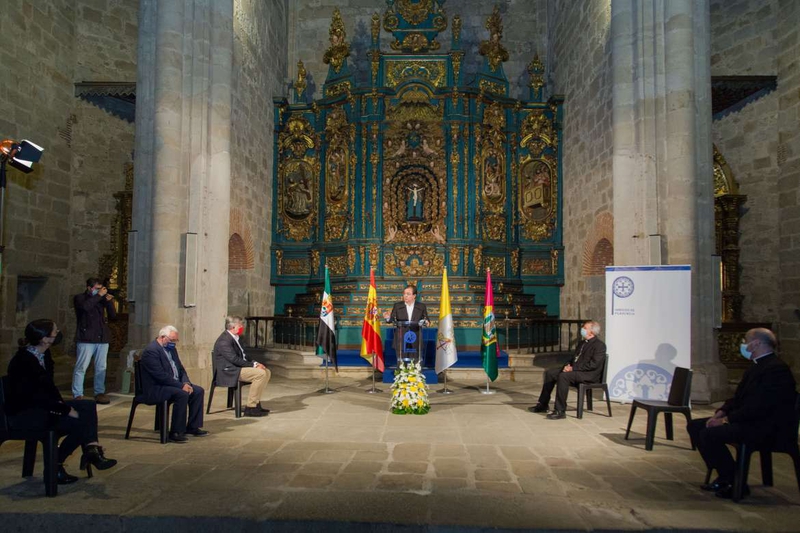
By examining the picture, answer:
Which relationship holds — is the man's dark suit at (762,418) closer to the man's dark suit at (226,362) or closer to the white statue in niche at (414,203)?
the man's dark suit at (226,362)

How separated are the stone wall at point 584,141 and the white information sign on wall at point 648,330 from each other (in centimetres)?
405

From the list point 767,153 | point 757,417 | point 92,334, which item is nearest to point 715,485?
point 757,417

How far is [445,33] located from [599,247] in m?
7.80

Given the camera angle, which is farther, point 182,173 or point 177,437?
point 182,173

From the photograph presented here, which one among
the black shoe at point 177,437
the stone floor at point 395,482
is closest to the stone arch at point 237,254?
the stone floor at point 395,482

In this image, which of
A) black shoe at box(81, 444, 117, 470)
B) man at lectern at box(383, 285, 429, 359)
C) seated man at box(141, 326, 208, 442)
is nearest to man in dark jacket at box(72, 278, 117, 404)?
seated man at box(141, 326, 208, 442)

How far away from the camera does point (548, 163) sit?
1588 centimetres

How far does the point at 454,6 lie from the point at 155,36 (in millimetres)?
9644

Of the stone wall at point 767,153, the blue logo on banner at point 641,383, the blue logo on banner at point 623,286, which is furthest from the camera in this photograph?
the stone wall at point 767,153

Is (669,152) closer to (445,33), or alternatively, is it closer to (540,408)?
(540,408)

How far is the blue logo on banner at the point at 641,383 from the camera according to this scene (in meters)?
8.56

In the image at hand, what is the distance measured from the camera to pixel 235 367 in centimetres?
811

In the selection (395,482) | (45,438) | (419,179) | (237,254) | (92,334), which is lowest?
(395,482)

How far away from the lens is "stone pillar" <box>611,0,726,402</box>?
9711 millimetres
